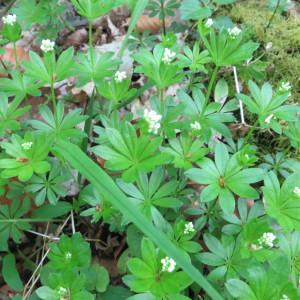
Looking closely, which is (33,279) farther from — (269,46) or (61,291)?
(269,46)

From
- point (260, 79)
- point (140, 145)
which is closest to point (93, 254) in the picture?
point (140, 145)

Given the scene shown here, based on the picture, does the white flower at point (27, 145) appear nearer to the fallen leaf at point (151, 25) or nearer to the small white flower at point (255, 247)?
the small white flower at point (255, 247)

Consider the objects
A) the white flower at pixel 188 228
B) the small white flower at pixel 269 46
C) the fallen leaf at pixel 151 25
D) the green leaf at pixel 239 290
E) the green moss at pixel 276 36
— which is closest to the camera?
the green leaf at pixel 239 290

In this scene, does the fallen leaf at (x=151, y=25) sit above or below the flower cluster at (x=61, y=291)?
above

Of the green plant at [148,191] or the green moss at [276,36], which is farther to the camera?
the green moss at [276,36]

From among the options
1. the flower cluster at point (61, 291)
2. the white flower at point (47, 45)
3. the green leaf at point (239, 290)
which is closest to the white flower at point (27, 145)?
the white flower at point (47, 45)

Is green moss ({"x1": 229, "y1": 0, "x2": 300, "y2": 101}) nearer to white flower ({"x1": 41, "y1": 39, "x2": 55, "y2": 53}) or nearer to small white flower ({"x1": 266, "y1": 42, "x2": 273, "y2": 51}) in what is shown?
small white flower ({"x1": 266, "y1": 42, "x2": 273, "y2": 51})
